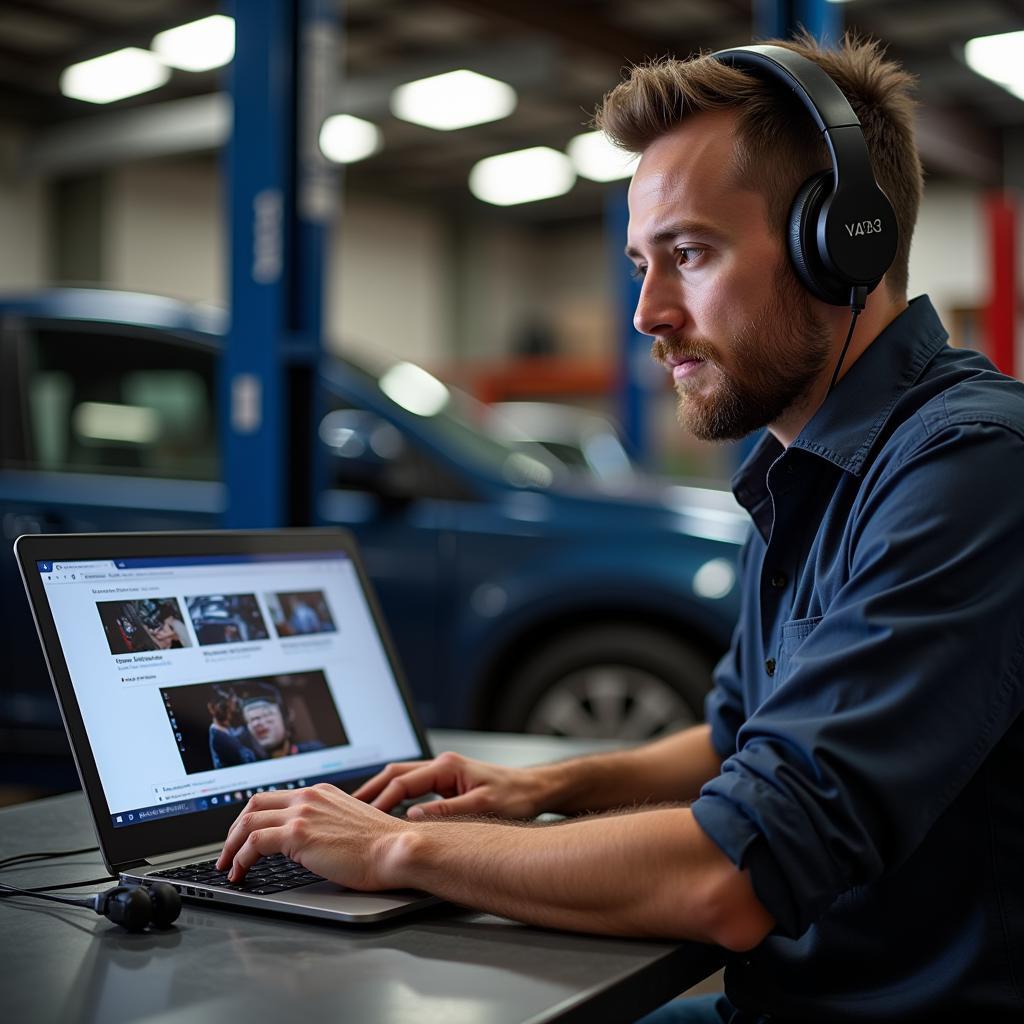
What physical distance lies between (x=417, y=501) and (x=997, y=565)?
2897 mm

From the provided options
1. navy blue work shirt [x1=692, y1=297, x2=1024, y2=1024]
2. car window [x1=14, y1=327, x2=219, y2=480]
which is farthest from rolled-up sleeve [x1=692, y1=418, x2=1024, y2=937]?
car window [x1=14, y1=327, x2=219, y2=480]

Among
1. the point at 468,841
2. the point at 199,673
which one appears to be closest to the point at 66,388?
the point at 199,673

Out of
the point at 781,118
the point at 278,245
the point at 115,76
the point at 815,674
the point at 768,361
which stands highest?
the point at 115,76

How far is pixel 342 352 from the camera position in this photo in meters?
4.21

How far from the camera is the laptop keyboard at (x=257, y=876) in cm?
116

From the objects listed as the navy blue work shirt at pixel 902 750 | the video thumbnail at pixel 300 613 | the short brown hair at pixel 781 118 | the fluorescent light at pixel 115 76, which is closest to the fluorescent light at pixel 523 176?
the fluorescent light at pixel 115 76

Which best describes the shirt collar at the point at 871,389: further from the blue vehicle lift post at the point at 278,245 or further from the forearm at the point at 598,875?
the blue vehicle lift post at the point at 278,245

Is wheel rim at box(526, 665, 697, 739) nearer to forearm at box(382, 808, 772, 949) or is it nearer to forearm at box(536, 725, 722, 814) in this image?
forearm at box(536, 725, 722, 814)

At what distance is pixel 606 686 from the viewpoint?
3809 millimetres

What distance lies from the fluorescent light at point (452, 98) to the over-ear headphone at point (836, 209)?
7184mm

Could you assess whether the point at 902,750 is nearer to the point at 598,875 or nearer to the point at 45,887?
the point at 598,875

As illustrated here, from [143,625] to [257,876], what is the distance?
288 millimetres

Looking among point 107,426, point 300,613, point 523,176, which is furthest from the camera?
point 523,176

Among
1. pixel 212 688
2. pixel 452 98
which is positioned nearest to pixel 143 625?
pixel 212 688
